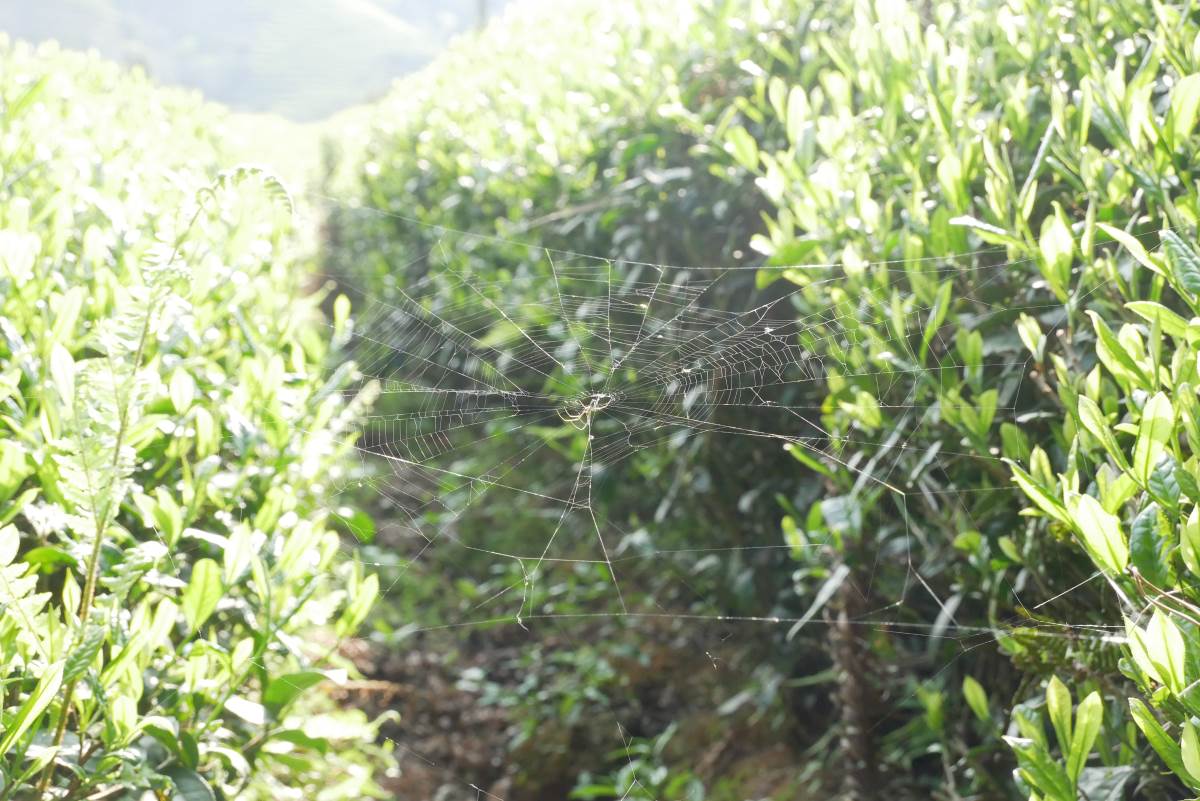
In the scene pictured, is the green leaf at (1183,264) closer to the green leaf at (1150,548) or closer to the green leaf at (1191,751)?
the green leaf at (1150,548)

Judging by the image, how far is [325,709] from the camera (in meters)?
3.35

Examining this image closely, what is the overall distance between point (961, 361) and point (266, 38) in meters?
42.6

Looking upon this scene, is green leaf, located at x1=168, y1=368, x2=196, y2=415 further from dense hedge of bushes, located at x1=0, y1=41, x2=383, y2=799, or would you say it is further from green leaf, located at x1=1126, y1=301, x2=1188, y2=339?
green leaf, located at x1=1126, y1=301, x2=1188, y2=339

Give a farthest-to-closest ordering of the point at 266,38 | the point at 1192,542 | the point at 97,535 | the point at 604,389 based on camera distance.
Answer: the point at 266,38 < the point at 604,389 < the point at 97,535 < the point at 1192,542

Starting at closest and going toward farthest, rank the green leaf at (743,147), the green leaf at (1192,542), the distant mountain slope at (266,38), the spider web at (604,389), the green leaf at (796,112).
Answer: the green leaf at (1192,542)
the spider web at (604,389)
the green leaf at (796,112)
the green leaf at (743,147)
the distant mountain slope at (266,38)

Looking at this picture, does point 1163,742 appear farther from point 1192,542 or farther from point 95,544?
point 95,544

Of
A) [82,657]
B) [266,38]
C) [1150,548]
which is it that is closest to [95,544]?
→ [82,657]

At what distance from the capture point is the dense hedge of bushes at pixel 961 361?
136 centimetres

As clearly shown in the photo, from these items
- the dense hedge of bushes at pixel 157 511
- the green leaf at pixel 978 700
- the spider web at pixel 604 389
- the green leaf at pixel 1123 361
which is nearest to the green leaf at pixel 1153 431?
the green leaf at pixel 1123 361

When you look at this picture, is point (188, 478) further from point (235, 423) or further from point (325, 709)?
point (325, 709)

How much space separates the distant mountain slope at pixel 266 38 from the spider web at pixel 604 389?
95.7 feet

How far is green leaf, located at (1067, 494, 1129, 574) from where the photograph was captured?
1.26 metres

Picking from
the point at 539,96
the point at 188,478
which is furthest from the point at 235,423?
the point at 539,96

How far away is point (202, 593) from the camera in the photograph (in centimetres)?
160
